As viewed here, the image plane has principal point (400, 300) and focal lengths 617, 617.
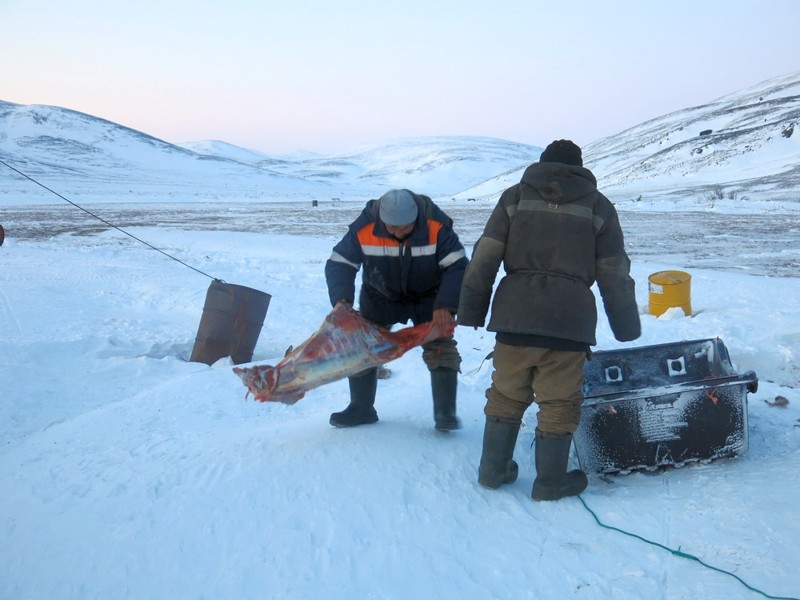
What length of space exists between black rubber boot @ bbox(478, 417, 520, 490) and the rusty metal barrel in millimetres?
3552

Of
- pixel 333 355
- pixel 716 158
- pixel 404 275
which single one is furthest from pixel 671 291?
pixel 716 158

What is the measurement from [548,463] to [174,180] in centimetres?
7053

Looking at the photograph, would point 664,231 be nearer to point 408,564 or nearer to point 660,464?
point 660,464

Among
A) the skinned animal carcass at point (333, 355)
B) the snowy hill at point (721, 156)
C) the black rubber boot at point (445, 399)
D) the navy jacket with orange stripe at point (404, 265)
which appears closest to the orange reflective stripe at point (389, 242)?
the navy jacket with orange stripe at point (404, 265)

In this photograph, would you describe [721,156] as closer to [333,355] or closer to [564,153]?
[564,153]

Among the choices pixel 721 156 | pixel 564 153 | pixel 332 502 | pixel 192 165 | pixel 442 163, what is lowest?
pixel 332 502

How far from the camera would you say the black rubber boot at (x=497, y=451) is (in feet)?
9.12

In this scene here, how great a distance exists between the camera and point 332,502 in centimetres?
264

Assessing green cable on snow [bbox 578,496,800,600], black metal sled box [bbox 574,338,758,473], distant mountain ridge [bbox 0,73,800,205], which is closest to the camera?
green cable on snow [bbox 578,496,800,600]

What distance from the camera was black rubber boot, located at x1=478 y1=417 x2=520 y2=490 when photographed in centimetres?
278

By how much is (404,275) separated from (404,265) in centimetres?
6

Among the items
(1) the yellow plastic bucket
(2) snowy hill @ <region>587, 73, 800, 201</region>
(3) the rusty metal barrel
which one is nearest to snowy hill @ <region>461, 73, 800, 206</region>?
(2) snowy hill @ <region>587, 73, 800, 201</region>

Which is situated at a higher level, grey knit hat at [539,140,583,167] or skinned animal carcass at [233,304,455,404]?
grey knit hat at [539,140,583,167]

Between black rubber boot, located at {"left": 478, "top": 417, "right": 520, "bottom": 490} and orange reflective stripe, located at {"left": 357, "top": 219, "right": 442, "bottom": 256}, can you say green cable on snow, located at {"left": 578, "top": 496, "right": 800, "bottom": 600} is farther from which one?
orange reflective stripe, located at {"left": 357, "top": 219, "right": 442, "bottom": 256}
